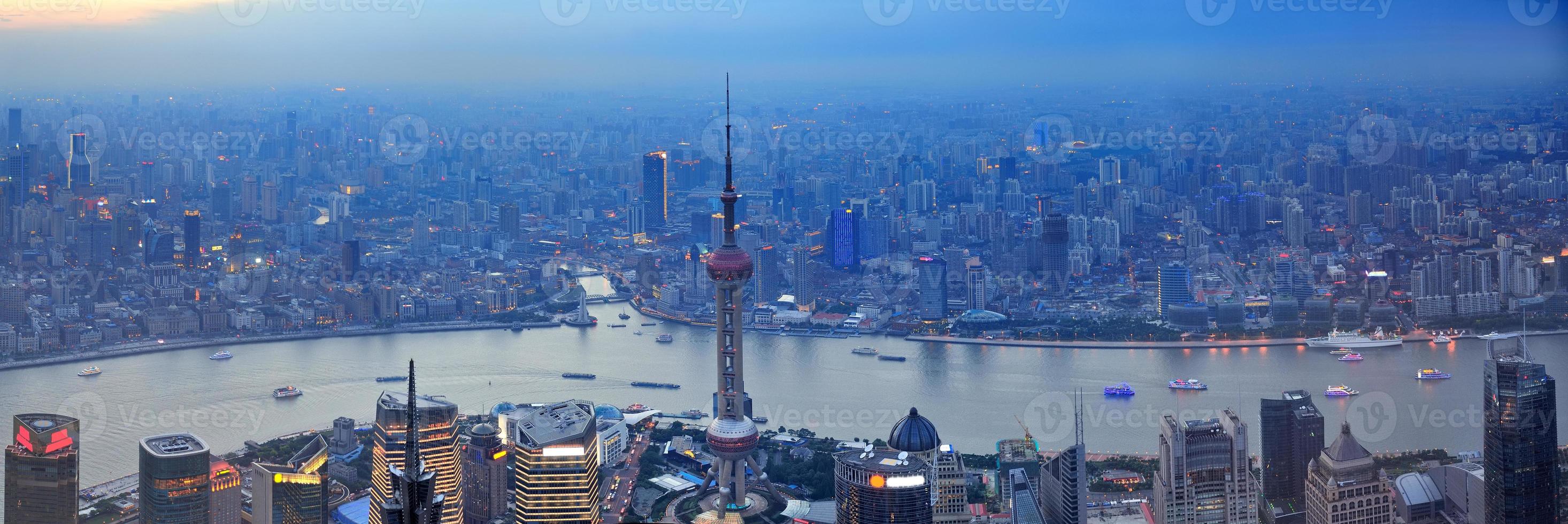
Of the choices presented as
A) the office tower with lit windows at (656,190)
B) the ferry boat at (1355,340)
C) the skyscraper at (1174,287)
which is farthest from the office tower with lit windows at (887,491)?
the office tower with lit windows at (656,190)

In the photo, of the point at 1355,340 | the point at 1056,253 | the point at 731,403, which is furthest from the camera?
the point at 1056,253

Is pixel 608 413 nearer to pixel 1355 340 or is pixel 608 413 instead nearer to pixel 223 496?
pixel 223 496

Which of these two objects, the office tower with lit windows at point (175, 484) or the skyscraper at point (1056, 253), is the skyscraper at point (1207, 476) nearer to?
the office tower with lit windows at point (175, 484)

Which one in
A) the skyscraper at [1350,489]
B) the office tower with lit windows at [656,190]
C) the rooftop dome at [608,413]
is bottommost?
the skyscraper at [1350,489]

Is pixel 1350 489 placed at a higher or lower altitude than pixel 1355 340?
lower

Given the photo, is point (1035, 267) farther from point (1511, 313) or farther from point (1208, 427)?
point (1208, 427)

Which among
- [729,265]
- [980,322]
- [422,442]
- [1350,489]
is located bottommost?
[1350,489]

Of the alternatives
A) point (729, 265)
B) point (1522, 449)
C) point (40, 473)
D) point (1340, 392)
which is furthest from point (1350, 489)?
point (40, 473)

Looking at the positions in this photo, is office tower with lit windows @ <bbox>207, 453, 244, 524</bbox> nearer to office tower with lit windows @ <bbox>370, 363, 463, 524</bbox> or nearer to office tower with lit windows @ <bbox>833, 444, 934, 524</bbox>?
office tower with lit windows @ <bbox>370, 363, 463, 524</bbox>
